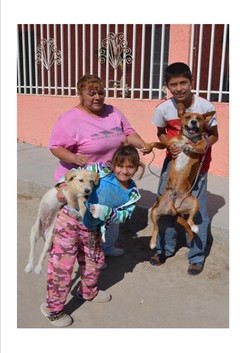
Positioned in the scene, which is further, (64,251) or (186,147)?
(186,147)

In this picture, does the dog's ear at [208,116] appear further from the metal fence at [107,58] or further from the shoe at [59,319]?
the metal fence at [107,58]

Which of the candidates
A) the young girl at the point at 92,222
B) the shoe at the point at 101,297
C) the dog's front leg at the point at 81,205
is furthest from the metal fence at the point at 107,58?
the dog's front leg at the point at 81,205

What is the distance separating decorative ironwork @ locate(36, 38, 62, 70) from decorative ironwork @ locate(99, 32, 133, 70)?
122 centimetres

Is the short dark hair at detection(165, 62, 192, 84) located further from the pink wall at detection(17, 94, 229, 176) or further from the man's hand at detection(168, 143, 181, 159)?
the pink wall at detection(17, 94, 229, 176)

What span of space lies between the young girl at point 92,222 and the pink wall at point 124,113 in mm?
3285

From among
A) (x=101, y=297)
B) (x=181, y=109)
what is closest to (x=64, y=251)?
(x=101, y=297)

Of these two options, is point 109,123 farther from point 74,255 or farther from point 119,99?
point 119,99

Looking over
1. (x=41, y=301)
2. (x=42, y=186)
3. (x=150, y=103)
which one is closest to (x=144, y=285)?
(x=41, y=301)

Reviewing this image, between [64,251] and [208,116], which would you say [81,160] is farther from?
[208,116]

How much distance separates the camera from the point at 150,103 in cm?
626

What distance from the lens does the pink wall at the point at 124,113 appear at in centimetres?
566

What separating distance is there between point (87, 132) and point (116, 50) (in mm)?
4339

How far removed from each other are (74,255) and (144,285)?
96 cm

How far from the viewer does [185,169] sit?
2.95 meters
